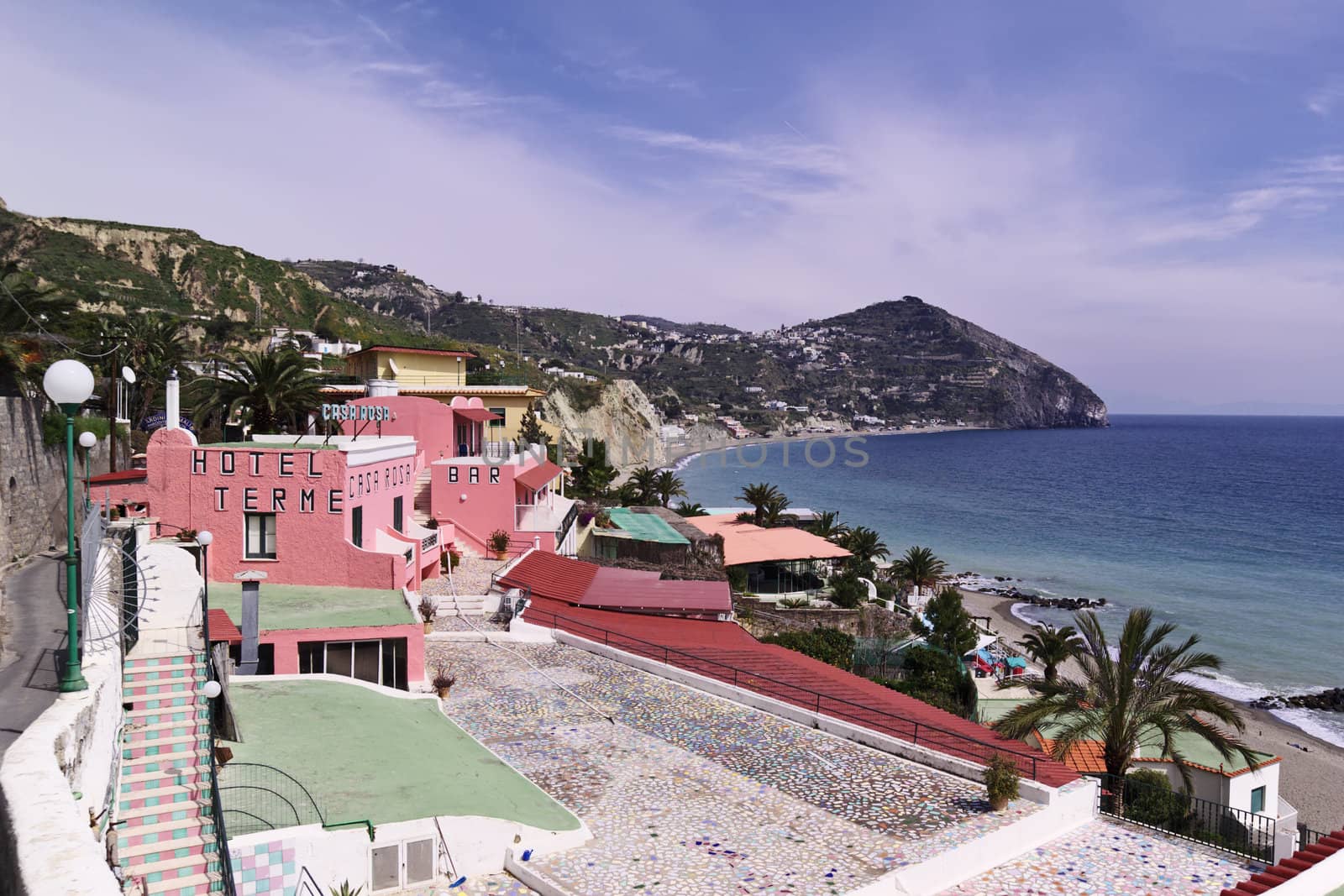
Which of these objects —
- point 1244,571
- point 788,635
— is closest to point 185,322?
point 788,635

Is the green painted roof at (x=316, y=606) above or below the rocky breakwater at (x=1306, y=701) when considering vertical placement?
above

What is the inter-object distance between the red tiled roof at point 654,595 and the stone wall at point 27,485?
14174mm

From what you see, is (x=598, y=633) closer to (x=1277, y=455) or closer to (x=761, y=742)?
(x=761, y=742)

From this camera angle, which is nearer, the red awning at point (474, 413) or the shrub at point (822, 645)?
the shrub at point (822, 645)

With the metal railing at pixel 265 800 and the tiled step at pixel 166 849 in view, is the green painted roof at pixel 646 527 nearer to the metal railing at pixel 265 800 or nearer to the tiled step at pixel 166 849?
the metal railing at pixel 265 800

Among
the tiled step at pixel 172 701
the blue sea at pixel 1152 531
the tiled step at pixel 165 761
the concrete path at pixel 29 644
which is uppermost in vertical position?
the concrete path at pixel 29 644

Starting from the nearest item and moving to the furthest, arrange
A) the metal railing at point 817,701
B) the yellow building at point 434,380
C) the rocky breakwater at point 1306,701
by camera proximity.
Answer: the metal railing at point 817,701 → the rocky breakwater at point 1306,701 → the yellow building at point 434,380

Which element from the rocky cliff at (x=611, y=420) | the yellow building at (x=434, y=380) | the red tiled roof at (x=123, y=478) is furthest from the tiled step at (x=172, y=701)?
the rocky cliff at (x=611, y=420)

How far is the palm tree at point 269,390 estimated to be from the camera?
27828 mm

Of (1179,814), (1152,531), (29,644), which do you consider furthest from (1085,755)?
(1152,531)

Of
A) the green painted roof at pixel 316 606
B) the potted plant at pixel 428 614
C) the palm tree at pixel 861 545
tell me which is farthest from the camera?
the palm tree at pixel 861 545

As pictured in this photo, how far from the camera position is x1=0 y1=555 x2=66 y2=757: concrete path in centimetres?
839

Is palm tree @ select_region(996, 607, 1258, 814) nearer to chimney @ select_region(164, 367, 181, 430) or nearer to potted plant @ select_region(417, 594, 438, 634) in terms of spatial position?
potted plant @ select_region(417, 594, 438, 634)

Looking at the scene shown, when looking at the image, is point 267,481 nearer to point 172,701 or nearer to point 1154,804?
point 172,701
